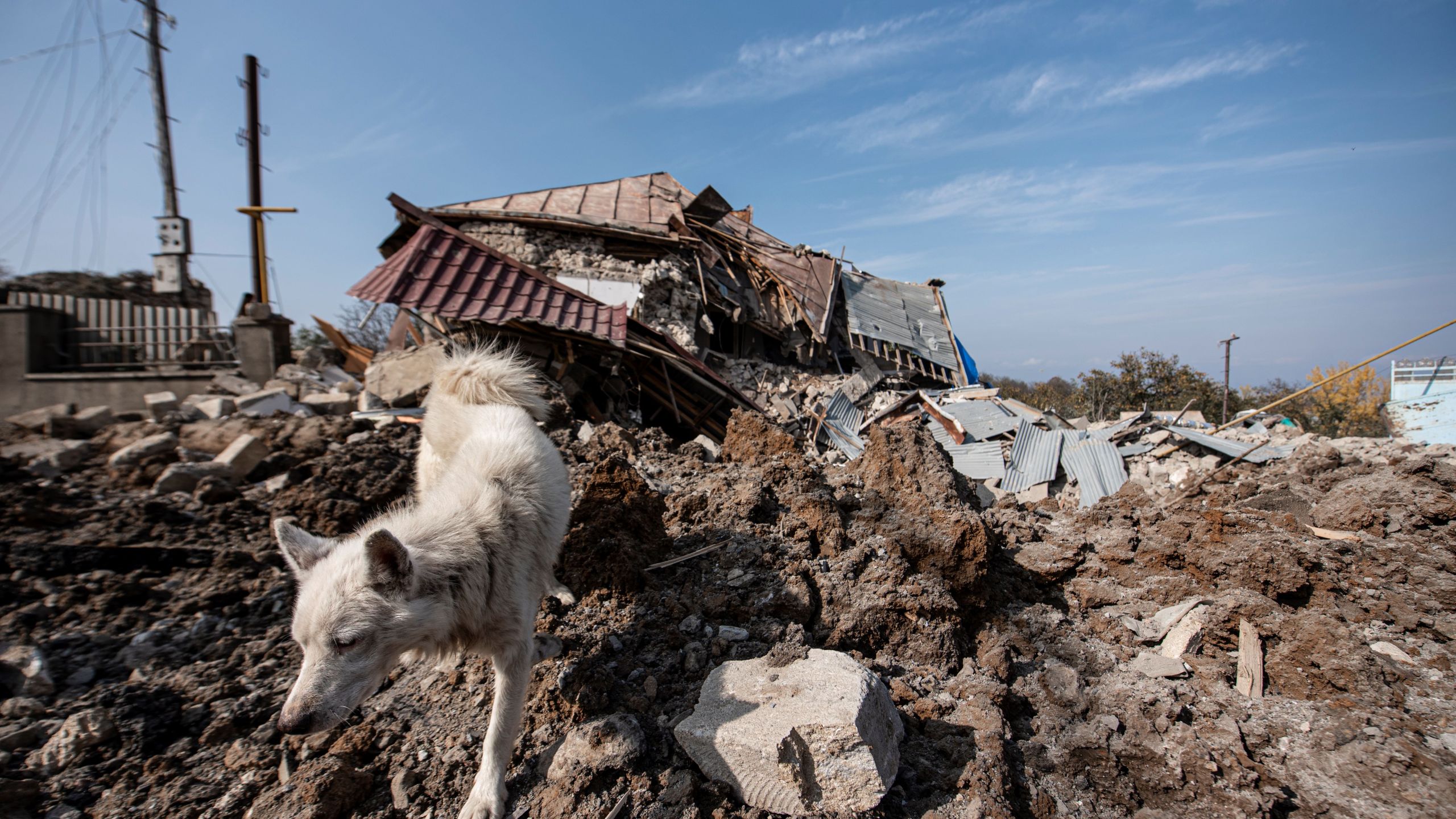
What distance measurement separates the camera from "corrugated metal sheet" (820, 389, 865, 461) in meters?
12.1

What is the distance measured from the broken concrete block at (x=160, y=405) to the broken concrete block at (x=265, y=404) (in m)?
0.75

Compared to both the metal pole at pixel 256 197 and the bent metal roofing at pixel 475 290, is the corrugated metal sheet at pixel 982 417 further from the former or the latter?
the metal pole at pixel 256 197

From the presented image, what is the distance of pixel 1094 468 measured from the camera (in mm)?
9625

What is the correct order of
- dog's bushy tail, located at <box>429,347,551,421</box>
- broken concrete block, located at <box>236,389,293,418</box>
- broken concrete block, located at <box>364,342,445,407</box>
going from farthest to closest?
broken concrete block, located at <box>364,342,445,407</box> → broken concrete block, located at <box>236,389,293,418</box> → dog's bushy tail, located at <box>429,347,551,421</box>

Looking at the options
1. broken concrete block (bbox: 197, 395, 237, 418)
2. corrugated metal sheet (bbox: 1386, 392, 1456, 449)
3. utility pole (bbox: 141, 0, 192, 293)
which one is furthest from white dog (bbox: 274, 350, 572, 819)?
corrugated metal sheet (bbox: 1386, 392, 1456, 449)

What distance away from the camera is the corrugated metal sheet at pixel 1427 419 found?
15.8 m

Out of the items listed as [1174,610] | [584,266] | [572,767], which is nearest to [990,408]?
[1174,610]

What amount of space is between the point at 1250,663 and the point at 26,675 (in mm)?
7273

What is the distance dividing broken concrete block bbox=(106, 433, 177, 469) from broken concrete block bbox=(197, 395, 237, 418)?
117 centimetres

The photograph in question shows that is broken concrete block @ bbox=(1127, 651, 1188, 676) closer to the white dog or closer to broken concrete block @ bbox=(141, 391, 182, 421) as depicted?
the white dog

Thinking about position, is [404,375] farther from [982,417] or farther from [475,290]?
[982,417]

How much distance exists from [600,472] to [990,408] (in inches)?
402

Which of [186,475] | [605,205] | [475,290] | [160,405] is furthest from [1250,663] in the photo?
[605,205]

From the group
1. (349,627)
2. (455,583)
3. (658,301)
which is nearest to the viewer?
(349,627)
